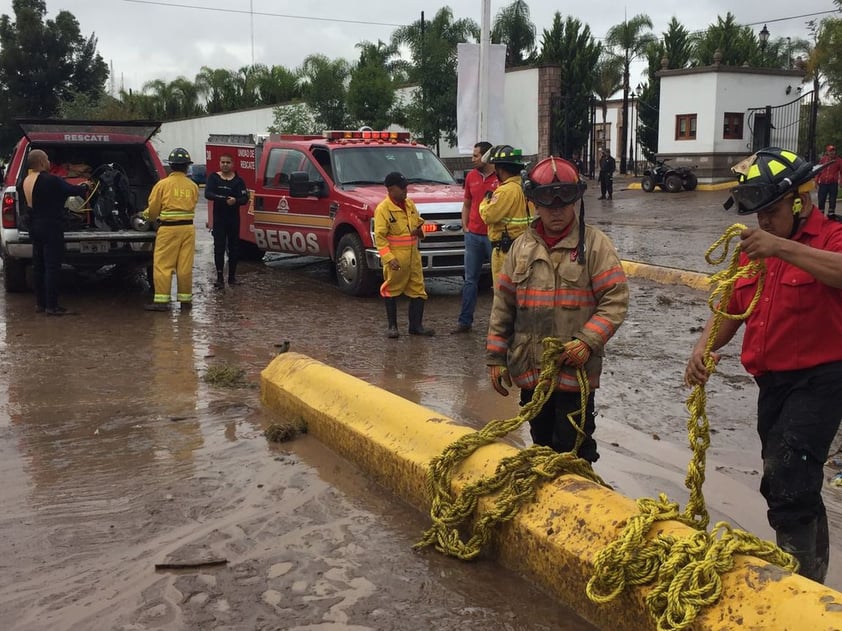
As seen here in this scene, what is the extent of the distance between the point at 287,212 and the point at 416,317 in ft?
14.1

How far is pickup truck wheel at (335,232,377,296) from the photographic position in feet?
36.1

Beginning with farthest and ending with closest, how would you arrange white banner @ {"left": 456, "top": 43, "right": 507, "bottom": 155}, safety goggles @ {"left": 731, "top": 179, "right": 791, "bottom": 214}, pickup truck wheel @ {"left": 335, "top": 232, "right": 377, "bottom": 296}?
white banner @ {"left": 456, "top": 43, "right": 507, "bottom": 155} → pickup truck wheel @ {"left": 335, "top": 232, "right": 377, "bottom": 296} → safety goggles @ {"left": 731, "top": 179, "right": 791, "bottom": 214}

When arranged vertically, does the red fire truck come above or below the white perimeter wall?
below

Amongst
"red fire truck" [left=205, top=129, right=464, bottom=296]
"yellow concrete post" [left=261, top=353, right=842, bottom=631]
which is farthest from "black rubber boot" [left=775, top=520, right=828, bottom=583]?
"red fire truck" [left=205, top=129, right=464, bottom=296]

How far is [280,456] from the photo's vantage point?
210 inches

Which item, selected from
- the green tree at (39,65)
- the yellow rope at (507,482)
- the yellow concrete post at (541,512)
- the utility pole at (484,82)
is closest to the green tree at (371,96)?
the utility pole at (484,82)

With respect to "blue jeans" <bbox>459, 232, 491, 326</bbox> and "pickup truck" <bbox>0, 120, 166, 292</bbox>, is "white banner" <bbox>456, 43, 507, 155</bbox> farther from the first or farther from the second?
"blue jeans" <bbox>459, 232, 491, 326</bbox>

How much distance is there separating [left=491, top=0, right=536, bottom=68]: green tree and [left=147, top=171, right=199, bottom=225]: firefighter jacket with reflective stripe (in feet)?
83.1

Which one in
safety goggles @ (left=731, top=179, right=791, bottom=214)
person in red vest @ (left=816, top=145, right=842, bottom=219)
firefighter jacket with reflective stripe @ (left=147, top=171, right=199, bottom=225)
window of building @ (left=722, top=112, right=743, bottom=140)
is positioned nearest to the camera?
safety goggles @ (left=731, top=179, right=791, bottom=214)

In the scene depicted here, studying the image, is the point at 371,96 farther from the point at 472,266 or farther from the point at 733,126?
the point at 472,266

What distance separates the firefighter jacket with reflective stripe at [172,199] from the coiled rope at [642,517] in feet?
21.9

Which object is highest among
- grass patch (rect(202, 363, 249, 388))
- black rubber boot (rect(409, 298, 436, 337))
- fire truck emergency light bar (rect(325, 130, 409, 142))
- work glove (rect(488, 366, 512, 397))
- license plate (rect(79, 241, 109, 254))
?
fire truck emergency light bar (rect(325, 130, 409, 142))

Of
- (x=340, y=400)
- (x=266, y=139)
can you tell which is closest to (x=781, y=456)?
(x=340, y=400)

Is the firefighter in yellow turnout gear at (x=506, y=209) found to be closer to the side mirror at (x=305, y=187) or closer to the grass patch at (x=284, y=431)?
the grass patch at (x=284, y=431)
